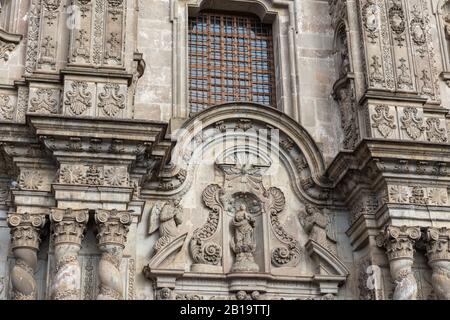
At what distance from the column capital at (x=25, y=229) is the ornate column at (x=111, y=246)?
36.9 inches

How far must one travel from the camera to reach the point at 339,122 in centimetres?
1666

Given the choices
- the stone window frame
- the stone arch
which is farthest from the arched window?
the stone arch

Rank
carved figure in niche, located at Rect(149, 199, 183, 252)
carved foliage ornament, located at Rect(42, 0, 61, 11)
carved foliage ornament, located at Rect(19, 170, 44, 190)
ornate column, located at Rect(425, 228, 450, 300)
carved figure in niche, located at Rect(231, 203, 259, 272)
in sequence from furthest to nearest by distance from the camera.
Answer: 1. carved foliage ornament, located at Rect(42, 0, 61, 11)
2. carved figure in niche, located at Rect(231, 203, 259, 272)
3. carved figure in niche, located at Rect(149, 199, 183, 252)
4. ornate column, located at Rect(425, 228, 450, 300)
5. carved foliage ornament, located at Rect(19, 170, 44, 190)

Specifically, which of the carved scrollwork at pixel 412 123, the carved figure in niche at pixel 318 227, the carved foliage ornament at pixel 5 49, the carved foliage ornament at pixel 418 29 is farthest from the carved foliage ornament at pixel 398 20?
the carved foliage ornament at pixel 5 49

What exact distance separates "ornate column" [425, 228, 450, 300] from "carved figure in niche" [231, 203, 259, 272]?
2889 mm

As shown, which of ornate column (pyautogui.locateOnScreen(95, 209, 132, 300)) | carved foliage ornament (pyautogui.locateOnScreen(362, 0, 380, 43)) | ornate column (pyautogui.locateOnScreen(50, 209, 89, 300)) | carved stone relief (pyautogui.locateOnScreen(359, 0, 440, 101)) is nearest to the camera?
ornate column (pyautogui.locateOnScreen(50, 209, 89, 300))

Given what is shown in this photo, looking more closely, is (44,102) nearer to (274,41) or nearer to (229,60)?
(229,60)

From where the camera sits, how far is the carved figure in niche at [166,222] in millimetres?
14867

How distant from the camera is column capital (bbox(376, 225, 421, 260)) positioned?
14.3m

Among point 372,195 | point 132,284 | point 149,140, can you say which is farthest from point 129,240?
point 372,195

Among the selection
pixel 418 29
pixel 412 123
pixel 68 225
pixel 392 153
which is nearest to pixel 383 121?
pixel 412 123

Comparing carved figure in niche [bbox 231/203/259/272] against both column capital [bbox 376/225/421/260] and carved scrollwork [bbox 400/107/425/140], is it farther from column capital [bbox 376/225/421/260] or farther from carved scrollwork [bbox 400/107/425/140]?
carved scrollwork [bbox 400/107/425/140]

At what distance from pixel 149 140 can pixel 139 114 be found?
2.11 metres

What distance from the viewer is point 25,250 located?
44.3ft
